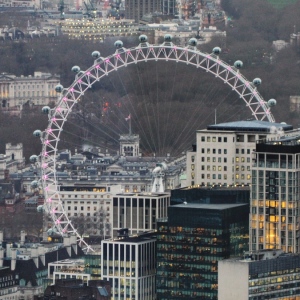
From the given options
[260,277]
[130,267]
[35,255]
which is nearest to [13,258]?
[35,255]

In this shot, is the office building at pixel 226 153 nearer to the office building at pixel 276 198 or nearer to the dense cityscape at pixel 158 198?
the dense cityscape at pixel 158 198

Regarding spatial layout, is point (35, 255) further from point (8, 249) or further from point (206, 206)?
point (206, 206)

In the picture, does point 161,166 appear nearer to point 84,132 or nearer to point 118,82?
point 84,132

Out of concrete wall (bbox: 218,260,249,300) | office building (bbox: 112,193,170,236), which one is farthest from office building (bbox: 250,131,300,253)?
office building (bbox: 112,193,170,236)

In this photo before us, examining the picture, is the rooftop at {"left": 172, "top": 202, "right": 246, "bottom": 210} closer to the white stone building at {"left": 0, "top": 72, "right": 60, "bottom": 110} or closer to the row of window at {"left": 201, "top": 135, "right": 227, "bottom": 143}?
the row of window at {"left": 201, "top": 135, "right": 227, "bottom": 143}

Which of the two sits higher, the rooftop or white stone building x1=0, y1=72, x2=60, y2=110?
white stone building x1=0, y1=72, x2=60, y2=110

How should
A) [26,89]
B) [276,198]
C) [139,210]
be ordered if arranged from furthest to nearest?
[26,89] < [139,210] < [276,198]

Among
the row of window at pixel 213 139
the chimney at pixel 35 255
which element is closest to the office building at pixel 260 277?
the row of window at pixel 213 139

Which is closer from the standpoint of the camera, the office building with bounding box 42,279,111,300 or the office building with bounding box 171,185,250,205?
the office building with bounding box 42,279,111,300

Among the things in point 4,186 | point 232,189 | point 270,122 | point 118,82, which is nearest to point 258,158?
point 232,189
